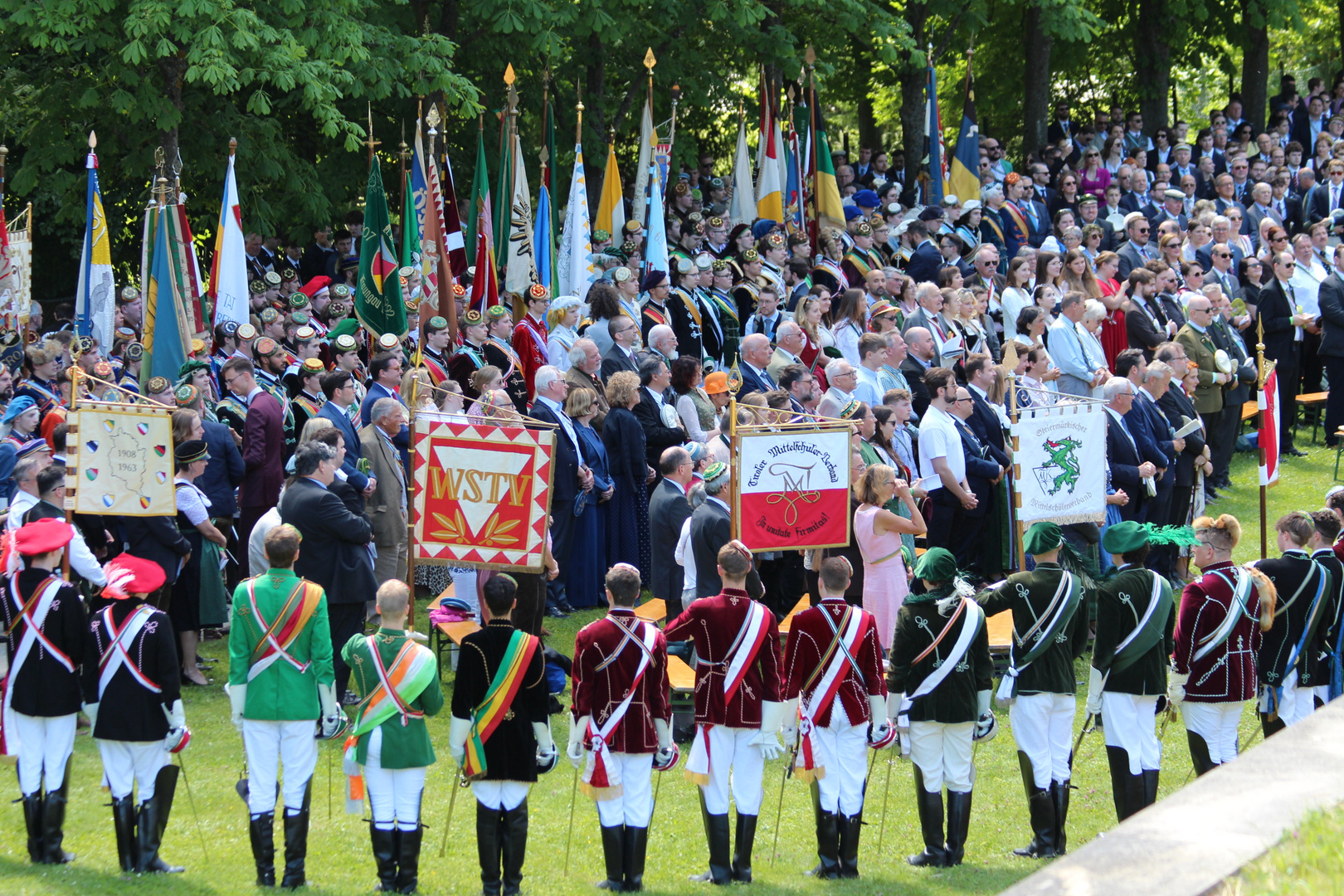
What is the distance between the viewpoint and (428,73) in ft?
53.9

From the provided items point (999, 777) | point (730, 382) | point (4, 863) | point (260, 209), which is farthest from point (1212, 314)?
point (4, 863)

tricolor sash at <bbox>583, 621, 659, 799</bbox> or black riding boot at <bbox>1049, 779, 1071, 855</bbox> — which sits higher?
tricolor sash at <bbox>583, 621, 659, 799</bbox>

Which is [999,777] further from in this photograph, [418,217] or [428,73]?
[428,73]

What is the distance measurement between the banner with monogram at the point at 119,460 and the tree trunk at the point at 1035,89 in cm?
2010

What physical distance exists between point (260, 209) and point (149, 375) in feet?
15.9

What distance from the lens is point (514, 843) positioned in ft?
25.1

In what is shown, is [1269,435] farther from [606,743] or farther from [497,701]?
[497,701]

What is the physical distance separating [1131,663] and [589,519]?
5.18 meters

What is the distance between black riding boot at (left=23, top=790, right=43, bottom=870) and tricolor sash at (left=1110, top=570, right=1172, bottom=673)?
5681mm

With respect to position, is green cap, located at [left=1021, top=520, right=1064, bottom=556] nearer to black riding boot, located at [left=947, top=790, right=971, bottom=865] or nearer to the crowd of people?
the crowd of people

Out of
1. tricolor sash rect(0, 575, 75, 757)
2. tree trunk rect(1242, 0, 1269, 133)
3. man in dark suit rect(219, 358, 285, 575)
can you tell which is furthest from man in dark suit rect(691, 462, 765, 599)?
tree trunk rect(1242, 0, 1269, 133)

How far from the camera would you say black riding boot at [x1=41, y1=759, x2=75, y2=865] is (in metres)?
7.93

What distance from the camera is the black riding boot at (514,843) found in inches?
300

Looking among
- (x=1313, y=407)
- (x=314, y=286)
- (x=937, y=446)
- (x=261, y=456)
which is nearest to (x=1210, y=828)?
(x=937, y=446)
